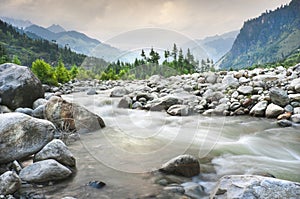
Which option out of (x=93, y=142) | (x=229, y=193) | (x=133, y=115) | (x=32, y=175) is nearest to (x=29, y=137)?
(x=32, y=175)

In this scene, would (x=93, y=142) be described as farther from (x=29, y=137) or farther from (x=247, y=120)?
(x=247, y=120)

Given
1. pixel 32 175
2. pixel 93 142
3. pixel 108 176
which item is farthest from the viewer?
pixel 93 142

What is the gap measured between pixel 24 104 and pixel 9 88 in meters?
0.84

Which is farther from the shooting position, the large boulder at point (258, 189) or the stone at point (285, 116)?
the stone at point (285, 116)

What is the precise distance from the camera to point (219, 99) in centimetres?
1279

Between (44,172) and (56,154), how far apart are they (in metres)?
0.62

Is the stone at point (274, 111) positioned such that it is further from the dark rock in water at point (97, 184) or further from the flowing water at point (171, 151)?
the dark rock in water at point (97, 184)

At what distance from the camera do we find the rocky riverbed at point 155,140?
14.0ft

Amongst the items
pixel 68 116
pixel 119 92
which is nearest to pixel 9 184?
pixel 68 116

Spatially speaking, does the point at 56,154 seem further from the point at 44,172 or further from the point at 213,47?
the point at 213,47

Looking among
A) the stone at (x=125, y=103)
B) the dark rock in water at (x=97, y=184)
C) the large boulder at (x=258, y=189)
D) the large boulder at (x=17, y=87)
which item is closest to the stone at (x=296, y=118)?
the large boulder at (x=258, y=189)

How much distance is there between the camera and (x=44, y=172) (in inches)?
177

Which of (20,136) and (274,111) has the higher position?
(20,136)

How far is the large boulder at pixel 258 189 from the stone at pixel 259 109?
26.6ft
